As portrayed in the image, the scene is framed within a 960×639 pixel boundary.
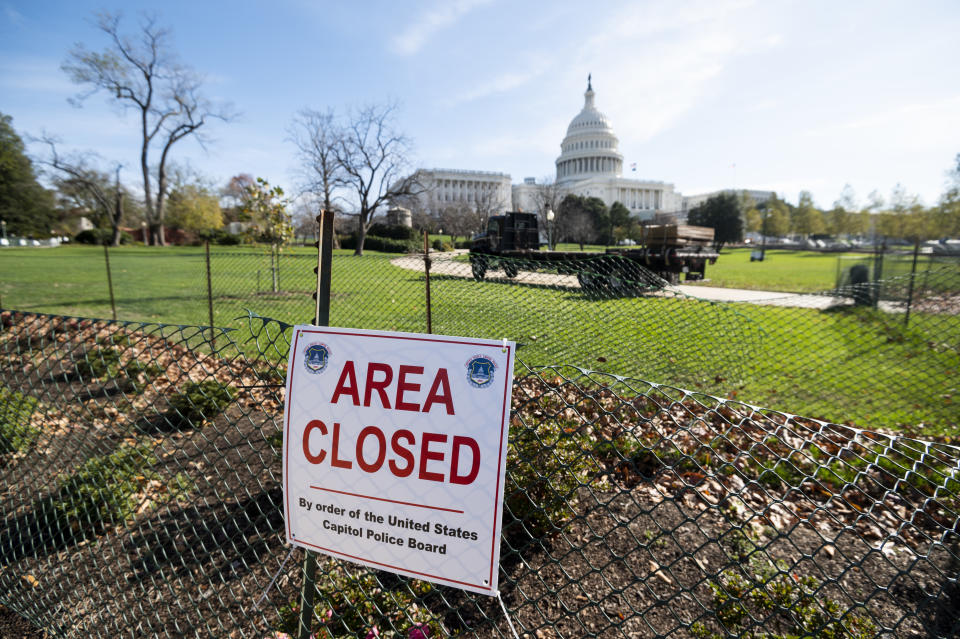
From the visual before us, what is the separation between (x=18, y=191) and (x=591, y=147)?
279 feet

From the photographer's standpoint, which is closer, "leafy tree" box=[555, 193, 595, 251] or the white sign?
the white sign

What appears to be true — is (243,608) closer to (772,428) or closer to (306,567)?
(306,567)

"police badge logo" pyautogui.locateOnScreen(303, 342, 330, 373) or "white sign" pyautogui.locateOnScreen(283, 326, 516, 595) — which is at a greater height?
"police badge logo" pyautogui.locateOnScreen(303, 342, 330, 373)

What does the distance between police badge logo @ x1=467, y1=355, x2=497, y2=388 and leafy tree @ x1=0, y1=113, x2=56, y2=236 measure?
61908mm

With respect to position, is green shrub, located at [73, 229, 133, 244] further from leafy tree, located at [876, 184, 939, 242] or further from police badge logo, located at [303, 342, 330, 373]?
leafy tree, located at [876, 184, 939, 242]

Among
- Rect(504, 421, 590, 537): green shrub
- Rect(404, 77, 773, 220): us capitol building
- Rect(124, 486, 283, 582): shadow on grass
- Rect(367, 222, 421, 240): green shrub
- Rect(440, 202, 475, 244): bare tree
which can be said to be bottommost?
Rect(124, 486, 283, 582): shadow on grass

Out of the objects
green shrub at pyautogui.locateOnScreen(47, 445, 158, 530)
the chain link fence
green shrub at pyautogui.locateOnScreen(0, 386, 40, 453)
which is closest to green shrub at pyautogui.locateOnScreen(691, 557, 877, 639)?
the chain link fence

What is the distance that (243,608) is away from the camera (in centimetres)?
244

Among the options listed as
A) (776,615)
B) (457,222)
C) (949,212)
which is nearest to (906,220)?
(949,212)

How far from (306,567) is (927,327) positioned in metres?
11.2

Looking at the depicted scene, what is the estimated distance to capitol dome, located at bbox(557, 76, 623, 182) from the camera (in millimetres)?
92500

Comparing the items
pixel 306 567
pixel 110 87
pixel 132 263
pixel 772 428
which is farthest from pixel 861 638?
pixel 110 87

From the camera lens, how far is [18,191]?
45906mm

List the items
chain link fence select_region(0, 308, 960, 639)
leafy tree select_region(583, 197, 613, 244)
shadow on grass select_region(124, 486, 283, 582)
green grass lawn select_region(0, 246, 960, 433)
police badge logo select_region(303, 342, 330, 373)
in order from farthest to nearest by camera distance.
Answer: leafy tree select_region(583, 197, 613, 244) → green grass lawn select_region(0, 246, 960, 433) → shadow on grass select_region(124, 486, 283, 582) → chain link fence select_region(0, 308, 960, 639) → police badge logo select_region(303, 342, 330, 373)
